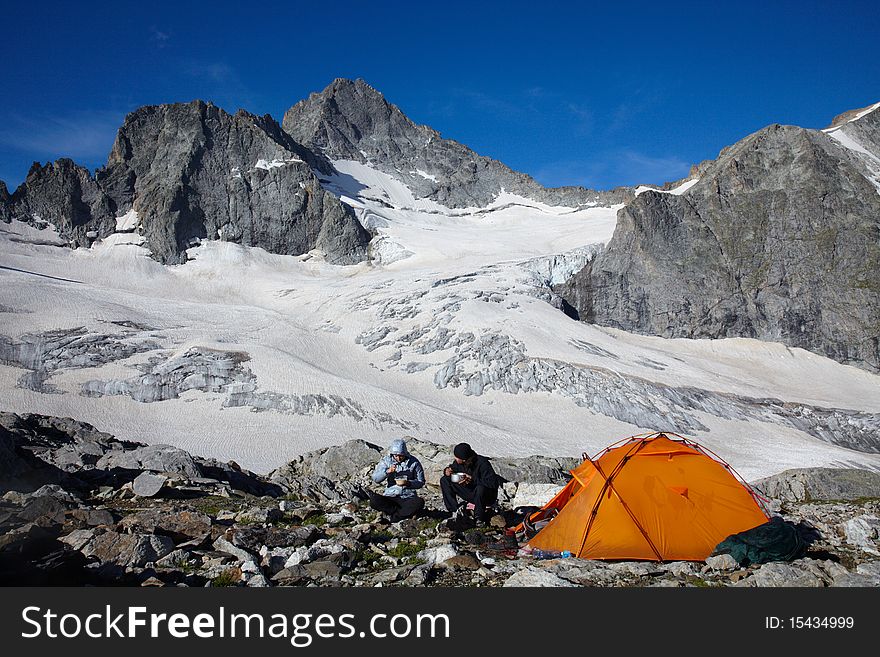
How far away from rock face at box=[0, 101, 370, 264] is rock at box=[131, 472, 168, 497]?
11144 centimetres

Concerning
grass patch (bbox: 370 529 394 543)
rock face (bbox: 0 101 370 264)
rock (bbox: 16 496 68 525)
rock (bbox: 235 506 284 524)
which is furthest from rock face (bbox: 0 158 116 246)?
grass patch (bbox: 370 529 394 543)

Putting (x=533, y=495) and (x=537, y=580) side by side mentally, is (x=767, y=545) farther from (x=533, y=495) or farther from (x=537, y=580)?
(x=533, y=495)

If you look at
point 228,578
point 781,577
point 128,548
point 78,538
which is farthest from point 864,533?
point 78,538

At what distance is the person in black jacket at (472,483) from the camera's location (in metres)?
11.3

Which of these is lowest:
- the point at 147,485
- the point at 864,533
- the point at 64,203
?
the point at 147,485

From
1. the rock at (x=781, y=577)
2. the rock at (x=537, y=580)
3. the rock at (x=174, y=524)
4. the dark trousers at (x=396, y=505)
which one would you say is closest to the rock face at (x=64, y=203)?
the rock at (x=174, y=524)

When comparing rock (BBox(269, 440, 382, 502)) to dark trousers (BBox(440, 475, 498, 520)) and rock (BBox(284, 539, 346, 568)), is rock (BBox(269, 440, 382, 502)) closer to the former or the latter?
dark trousers (BBox(440, 475, 498, 520))

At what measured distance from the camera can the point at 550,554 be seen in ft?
31.3

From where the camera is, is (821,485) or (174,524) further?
(821,485)

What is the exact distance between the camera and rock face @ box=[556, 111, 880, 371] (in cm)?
9025

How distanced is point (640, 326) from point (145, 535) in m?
95.4

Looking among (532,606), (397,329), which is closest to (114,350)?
(397,329)

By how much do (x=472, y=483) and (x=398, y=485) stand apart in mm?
1795

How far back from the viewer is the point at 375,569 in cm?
851
